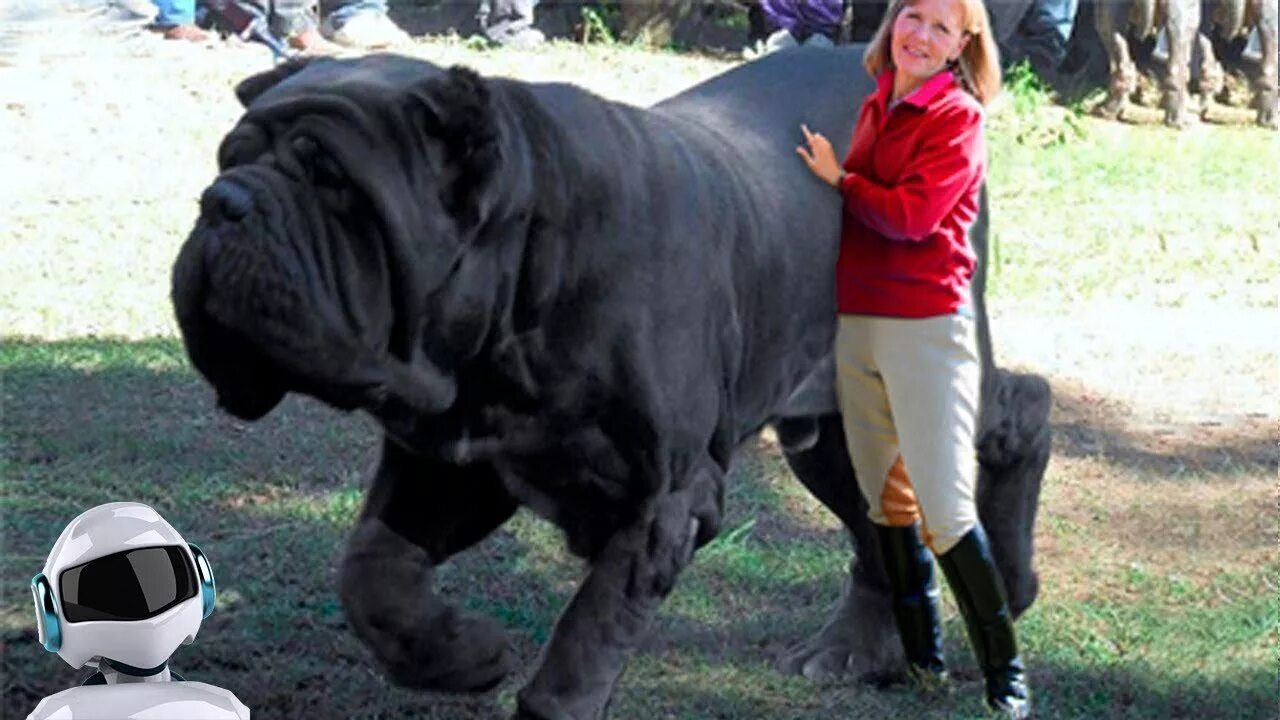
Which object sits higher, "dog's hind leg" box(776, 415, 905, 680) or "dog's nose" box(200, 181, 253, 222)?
"dog's nose" box(200, 181, 253, 222)

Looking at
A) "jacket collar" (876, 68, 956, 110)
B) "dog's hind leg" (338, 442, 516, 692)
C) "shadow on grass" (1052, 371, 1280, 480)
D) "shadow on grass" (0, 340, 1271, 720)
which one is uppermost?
"jacket collar" (876, 68, 956, 110)

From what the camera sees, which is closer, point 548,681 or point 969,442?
point 548,681

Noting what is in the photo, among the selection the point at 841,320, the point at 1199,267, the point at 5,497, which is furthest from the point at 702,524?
the point at 1199,267

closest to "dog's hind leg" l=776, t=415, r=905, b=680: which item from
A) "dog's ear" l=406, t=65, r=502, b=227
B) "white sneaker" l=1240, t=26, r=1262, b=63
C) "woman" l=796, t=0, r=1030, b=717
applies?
"woman" l=796, t=0, r=1030, b=717

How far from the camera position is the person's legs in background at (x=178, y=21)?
11555mm

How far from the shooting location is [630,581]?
168 inches

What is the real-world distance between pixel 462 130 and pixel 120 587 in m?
1.52

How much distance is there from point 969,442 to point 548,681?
1155mm

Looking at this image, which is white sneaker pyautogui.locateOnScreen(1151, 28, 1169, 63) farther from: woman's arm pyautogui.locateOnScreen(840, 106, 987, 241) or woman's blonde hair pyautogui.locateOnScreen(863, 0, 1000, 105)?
woman's arm pyautogui.locateOnScreen(840, 106, 987, 241)

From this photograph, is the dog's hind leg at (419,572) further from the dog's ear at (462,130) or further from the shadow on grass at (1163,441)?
the shadow on grass at (1163,441)

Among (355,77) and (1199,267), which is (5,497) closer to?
(355,77)

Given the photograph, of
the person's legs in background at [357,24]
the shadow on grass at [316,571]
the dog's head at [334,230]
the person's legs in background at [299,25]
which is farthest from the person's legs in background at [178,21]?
the dog's head at [334,230]

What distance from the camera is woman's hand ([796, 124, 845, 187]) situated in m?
4.70

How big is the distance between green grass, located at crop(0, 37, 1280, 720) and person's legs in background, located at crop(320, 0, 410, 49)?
2.41 meters
